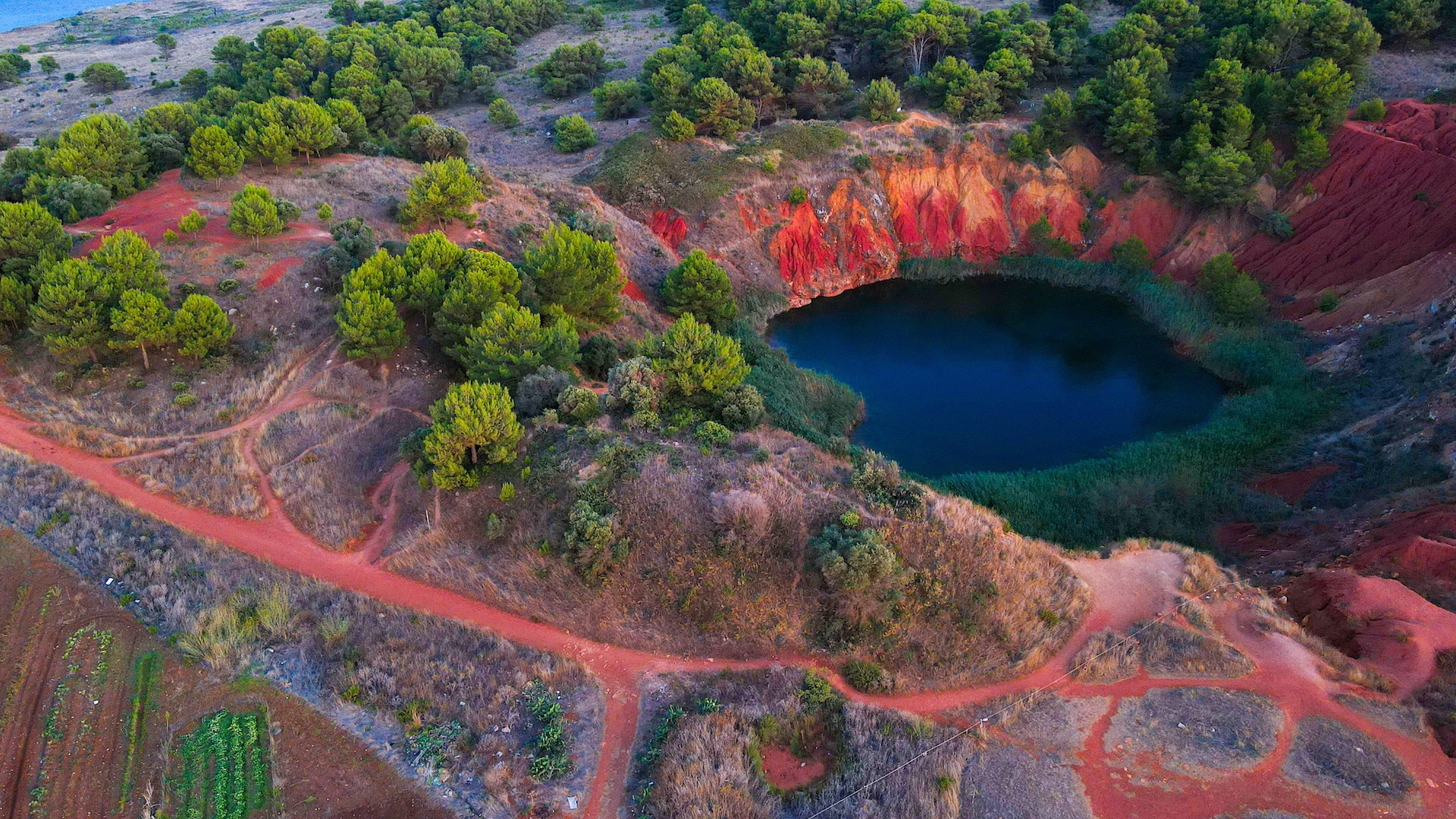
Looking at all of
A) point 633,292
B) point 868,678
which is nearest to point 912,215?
point 633,292

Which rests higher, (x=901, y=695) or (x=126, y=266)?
(x=126, y=266)

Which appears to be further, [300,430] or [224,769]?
[300,430]

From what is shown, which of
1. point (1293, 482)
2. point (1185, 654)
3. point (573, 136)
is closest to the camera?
point (1185, 654)

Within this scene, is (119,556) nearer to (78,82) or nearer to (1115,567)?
(1115,567)

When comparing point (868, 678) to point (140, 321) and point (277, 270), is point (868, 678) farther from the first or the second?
point (277, 270)

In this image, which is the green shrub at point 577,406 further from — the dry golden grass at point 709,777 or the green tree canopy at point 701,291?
the green tree canopy at point 701,291

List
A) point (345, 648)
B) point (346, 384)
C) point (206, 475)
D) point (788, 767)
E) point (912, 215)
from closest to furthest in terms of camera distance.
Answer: point (788, 767) < point (345, 648) < point (206, 475) < point (346, 384) < point (912, 215)

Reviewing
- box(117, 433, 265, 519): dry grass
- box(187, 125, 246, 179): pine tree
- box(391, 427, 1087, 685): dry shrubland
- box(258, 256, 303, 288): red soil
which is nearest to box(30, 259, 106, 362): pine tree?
box(258, 256, 303, 288): red soil

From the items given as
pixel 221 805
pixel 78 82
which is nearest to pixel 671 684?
pixel 221 805

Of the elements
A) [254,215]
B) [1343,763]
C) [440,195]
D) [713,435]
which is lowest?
[1343,763]
